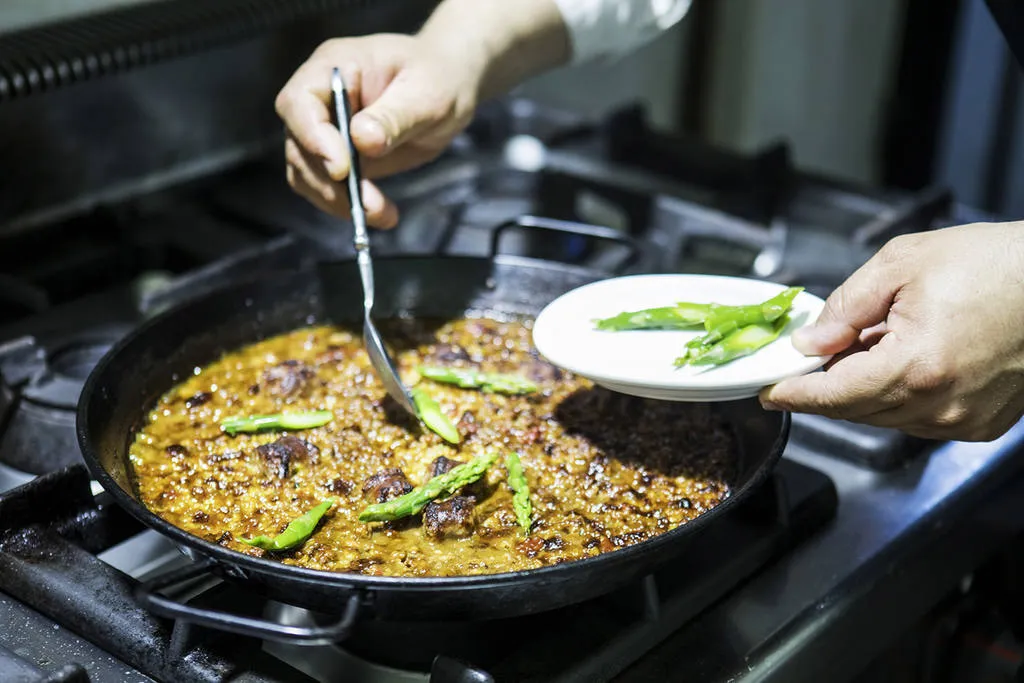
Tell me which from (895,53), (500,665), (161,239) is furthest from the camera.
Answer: (895,53)

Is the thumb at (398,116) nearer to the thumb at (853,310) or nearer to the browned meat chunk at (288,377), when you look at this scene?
the browned meat chunk at (288,377)

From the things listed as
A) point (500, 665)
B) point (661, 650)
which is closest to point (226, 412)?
point (500, 665)

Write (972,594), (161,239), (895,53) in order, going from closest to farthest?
(972,594)
(161,239)
(895,53)

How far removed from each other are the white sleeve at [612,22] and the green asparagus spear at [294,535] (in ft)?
3.43

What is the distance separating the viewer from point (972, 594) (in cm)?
179

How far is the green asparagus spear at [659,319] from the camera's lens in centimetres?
145

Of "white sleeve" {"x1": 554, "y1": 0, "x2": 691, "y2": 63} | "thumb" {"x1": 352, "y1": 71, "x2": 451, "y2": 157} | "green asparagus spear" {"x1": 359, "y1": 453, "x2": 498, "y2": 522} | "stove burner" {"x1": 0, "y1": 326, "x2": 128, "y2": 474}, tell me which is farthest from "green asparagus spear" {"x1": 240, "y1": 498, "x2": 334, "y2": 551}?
"white sleeve" {"x1": 554, "y1": 0, "x2": 691, "y2": 63}

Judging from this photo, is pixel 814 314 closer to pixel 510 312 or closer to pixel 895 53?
pixel 510 312

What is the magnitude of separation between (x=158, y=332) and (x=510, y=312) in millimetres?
570

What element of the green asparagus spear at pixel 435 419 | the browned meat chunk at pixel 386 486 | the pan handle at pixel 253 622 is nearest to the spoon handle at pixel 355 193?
the green asparagus spear at pixel 435 419

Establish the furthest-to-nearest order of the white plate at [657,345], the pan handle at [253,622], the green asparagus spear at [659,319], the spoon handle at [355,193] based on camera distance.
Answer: the spoon handle at [355,193] → the green asparagus spear at [659,319] → the white plate at [657,345] → the pan handle at [253,622]

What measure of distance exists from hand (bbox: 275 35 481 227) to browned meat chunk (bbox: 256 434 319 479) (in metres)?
0.37

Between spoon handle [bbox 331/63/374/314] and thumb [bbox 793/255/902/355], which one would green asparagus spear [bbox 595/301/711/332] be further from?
spoon handle [bbox 331/63/374/314]

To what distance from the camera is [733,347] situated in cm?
136
